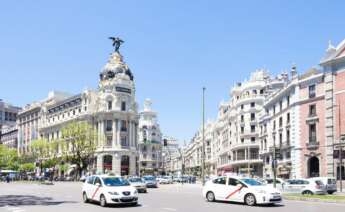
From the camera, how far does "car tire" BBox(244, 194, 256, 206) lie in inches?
941

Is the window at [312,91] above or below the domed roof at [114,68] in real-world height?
below

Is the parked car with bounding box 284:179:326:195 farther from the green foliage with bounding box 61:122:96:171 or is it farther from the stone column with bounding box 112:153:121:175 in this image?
the stone column with bounding box 112:153:121:175

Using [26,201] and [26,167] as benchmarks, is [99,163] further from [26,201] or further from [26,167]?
[26,201]

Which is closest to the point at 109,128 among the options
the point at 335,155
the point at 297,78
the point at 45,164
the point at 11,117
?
the point at 45,164

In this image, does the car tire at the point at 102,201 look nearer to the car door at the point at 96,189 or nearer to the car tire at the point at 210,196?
the car door at the point at 96,189

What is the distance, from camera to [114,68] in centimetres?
9988

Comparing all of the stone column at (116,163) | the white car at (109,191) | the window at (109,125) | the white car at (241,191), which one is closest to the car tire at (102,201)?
the white car at (109,191)

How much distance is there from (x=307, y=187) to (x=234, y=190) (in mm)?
12276

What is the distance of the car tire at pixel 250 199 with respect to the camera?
2389 cm

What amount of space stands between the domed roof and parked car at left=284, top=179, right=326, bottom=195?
221 feet

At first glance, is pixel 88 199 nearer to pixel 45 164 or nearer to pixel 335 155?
pixel 335 155

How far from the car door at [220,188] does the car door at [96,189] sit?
6210mm

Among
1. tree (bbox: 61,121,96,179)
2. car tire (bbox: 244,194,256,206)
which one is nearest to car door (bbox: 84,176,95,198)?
car tire (bbox: 244,194,256,206)

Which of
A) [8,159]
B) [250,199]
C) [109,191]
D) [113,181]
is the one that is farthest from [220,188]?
[8,159]
